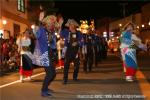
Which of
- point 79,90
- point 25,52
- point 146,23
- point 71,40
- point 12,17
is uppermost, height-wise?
point 146,23

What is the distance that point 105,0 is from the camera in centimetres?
8381

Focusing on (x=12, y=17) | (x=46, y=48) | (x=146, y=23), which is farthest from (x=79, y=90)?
(x=146, y=23)

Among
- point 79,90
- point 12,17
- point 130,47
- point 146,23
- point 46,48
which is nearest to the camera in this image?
point 46,48

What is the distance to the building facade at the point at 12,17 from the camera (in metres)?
29.8

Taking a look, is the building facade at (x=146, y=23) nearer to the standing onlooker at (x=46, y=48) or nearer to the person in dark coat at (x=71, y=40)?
the person in dark coat at (x=71, y=40)

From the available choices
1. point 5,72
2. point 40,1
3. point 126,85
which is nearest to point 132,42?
point 126,85

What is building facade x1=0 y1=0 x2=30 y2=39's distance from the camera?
29.8 meters

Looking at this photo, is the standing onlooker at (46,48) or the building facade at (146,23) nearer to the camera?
the standing onlooker at (46,48)

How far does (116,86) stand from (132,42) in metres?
1.86

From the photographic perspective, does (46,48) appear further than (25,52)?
No

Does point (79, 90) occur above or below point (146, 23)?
below

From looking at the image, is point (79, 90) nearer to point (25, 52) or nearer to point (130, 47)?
point (130, 47)

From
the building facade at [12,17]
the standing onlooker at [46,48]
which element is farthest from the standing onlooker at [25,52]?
the building facade at [12,17]

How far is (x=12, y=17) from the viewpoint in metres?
33.2
